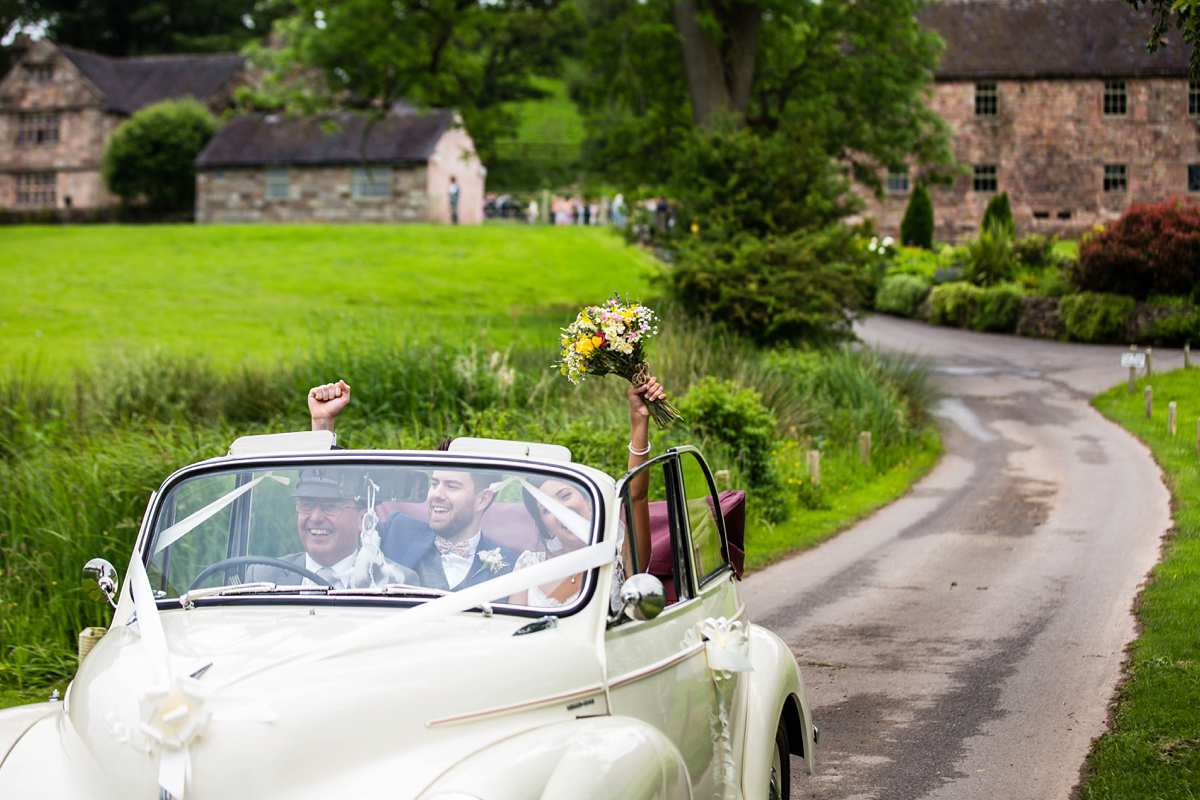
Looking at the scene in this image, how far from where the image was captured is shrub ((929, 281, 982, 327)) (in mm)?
34031

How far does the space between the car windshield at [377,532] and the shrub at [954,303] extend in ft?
104

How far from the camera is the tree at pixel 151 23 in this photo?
8019 cm

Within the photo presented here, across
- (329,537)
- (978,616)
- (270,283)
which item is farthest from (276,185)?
(329,537)

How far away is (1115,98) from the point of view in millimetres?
51562

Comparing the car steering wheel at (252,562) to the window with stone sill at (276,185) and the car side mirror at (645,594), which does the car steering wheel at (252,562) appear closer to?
the car side mirror at (645,594)

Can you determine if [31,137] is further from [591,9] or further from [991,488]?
[991,488]

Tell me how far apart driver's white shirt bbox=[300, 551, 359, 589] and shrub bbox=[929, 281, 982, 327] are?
31969 mm

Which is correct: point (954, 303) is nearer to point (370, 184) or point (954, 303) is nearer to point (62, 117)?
point (370, 184)

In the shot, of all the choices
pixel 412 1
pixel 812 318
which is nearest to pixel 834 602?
pixel 812 318

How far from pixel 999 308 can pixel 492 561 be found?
31.2m

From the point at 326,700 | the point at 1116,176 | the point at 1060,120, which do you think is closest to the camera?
the point at 326,700

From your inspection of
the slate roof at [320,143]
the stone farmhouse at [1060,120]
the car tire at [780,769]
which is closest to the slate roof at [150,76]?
the slate roof at [320,143]

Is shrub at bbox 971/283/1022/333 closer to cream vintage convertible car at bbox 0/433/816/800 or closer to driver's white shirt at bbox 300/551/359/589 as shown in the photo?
cream vintage convertible car at bbox 0/433/816/800

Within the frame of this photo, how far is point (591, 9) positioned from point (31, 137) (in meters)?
40.7
